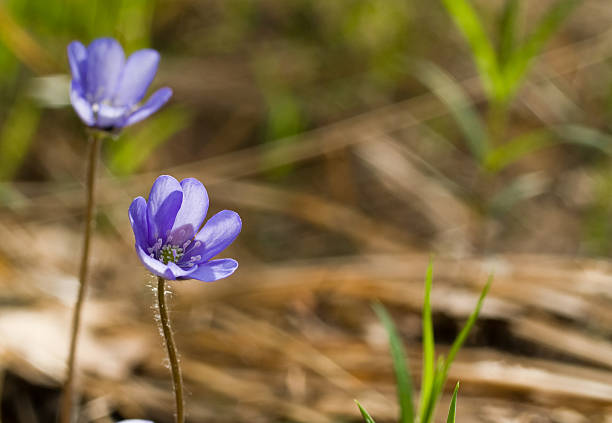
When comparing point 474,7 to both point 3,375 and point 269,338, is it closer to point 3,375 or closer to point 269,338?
point 269,338

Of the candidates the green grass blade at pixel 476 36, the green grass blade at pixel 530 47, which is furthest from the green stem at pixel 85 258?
the green grass blade at pixel 530 47

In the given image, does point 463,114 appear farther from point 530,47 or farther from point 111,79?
point 111,79

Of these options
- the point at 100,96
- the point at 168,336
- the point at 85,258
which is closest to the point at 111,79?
the point at 100,96

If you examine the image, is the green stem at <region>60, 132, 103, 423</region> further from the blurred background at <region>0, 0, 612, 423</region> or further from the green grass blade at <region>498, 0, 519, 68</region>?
the green grass blade at <region>498, 0, 519, 68</region>

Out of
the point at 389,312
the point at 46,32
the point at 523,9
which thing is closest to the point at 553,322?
the point at 389,312

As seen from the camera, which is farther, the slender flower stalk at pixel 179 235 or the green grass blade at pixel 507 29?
the green grass blade at pixel 507 29

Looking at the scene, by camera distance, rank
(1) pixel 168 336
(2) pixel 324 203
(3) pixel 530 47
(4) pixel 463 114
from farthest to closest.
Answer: (2) pixel 324 203, (4) pixel 463 114, (3) pixel 530 47, (1) pixel 168 336

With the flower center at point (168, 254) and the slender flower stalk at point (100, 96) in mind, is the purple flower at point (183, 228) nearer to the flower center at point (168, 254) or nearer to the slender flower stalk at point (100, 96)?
the flower center at point (168, 254)


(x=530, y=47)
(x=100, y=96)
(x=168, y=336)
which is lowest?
(x=168, y=336)
